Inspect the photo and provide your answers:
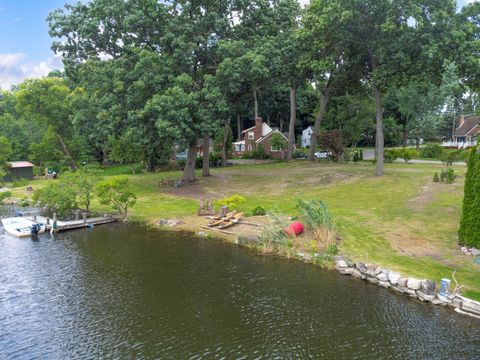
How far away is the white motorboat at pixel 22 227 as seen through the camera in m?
24.7

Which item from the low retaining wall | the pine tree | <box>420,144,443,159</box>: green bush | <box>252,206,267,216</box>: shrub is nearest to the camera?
the low retaining wall

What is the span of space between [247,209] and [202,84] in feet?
48.2

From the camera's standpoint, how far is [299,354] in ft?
37.8

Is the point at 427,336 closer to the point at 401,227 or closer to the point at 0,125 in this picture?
the point at 401,227

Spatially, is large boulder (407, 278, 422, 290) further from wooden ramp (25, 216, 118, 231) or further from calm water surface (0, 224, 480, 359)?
wooden ramp (25, 216, 118, 231)

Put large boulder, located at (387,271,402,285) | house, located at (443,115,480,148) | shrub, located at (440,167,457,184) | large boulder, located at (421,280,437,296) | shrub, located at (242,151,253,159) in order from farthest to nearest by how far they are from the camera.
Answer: house, located at (443,115,480,148)
shrub, located at (242,151,253,159)
shrub, located at (440,167,457,184)
large boulder, located at (387,271,402,285)
large boulder, located at (421,280,437,296)

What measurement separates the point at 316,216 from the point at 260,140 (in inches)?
1859

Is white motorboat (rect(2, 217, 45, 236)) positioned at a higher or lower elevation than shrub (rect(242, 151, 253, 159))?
lower

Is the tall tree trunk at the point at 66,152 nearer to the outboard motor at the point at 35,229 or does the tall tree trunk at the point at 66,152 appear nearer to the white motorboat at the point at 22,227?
the white motorboat at the point at 22,227

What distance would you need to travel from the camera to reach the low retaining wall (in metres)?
13.5

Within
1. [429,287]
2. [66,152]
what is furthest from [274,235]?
[66,152]

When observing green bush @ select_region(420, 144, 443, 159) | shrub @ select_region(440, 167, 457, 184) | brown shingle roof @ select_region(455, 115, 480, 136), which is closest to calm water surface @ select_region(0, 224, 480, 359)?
shrub @ select_region(440, 167, 457, 184)

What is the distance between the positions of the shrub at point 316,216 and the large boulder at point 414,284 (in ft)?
20.1

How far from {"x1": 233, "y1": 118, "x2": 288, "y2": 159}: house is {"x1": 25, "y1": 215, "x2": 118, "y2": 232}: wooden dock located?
39187 mm
